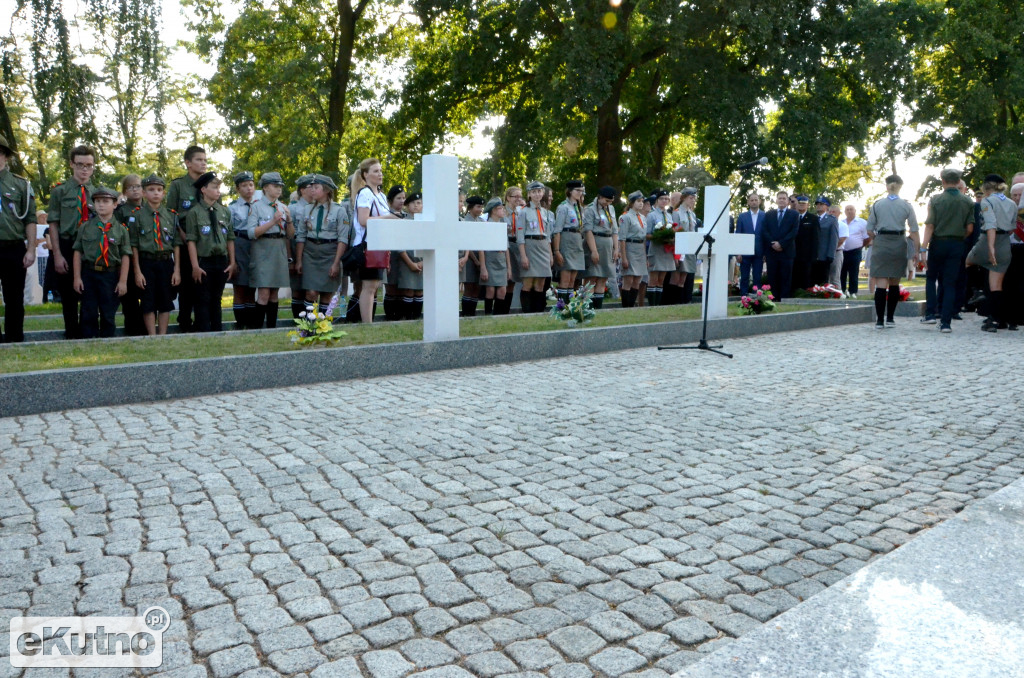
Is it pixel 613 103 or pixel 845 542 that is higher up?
pixel 613 103

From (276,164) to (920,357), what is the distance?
21107 mm

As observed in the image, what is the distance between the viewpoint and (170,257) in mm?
9891

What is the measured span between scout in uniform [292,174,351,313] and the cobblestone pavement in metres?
4.06

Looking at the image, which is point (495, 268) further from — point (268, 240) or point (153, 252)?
point (153, 252)

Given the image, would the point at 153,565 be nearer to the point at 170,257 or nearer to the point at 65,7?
the point at 170,257

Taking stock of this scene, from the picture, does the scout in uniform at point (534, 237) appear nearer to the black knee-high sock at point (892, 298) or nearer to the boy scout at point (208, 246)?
the boy scout at point (208, 246)

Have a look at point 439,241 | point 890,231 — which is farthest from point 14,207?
point 890,231

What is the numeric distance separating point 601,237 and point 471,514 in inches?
437

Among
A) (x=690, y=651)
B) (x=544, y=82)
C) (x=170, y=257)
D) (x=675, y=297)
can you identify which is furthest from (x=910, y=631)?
(x=544, y=82)

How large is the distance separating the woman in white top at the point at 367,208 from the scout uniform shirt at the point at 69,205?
303 centimetres

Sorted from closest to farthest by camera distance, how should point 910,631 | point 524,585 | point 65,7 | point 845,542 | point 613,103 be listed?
point 910,631
point 524,585
point 845,542
point 65,7
point 613,103

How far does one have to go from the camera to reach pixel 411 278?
39.7 ft

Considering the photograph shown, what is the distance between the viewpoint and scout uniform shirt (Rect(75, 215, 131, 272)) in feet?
29.3

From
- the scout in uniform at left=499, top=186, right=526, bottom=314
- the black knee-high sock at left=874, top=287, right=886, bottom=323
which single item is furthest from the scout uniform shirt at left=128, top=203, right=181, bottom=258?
the black knee-high sock at left=874, top=287, right=886, bottom=323
